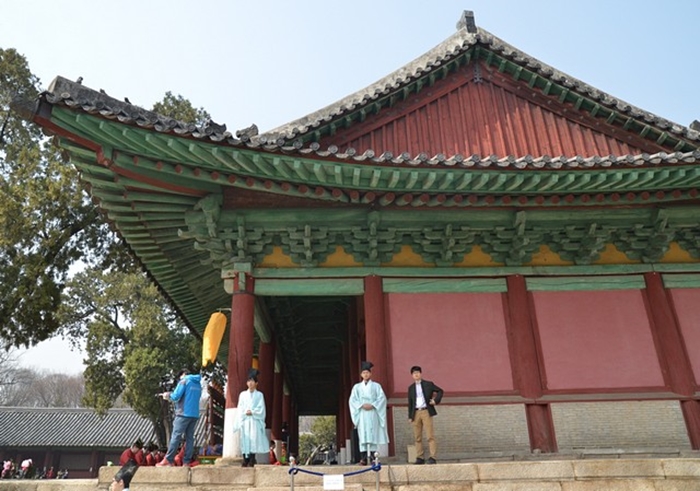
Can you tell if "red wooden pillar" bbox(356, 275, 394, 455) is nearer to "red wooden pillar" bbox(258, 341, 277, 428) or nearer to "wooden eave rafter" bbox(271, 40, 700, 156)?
"wooden eave rafter" bbox(271, 40, 700, 156)

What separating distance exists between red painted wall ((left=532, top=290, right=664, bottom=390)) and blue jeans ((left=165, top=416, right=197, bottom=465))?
18.0ft

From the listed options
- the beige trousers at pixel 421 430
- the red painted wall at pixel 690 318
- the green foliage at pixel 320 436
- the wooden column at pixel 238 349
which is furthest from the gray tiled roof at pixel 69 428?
the red painted wall at pixel 690 318

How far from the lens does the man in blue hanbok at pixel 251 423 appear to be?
7.48m

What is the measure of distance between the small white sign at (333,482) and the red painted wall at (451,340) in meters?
2.58

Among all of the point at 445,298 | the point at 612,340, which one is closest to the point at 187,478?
the point at 445,298

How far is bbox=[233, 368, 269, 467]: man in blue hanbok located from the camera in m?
7.48

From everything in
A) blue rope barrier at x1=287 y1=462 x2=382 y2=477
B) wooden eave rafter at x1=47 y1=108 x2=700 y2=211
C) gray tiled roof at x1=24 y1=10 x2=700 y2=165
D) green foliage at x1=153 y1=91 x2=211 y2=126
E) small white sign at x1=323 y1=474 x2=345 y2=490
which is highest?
green foliage at x1=153 y1=91 x2=211 y2=126

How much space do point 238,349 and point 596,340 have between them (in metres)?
5.83

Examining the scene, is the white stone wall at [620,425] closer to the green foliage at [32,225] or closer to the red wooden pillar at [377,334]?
the red wooden pillar at [377,334]

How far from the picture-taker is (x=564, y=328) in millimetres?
9062

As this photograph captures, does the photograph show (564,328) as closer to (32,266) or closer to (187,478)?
(187,478)

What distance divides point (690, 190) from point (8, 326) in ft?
56.1

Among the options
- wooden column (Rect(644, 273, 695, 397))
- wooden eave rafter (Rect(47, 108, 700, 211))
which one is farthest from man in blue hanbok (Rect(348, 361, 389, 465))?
wooden column (Rect(644, 273, 695, 397))

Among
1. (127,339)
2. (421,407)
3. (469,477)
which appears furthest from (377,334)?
(127,339)
